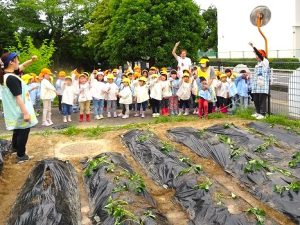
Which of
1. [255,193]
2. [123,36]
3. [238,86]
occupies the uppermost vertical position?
[123,36]

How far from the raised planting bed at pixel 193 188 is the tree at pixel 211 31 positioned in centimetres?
3733

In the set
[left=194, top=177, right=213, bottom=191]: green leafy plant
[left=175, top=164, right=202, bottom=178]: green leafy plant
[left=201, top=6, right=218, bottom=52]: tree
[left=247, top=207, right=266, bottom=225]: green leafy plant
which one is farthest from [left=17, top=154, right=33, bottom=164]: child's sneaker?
[left=201, top=6, right=218, bottom=52]: tree

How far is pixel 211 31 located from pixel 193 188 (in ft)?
135

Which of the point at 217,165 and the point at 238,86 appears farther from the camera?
the point at 238,86

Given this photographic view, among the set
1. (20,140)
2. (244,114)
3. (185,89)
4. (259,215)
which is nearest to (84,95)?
(185,89)

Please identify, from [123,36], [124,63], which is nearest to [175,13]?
[123,36]

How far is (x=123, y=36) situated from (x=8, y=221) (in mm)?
13102

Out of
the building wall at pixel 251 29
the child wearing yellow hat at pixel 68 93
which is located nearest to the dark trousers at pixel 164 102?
the child wearing yellow hat at pixel 68 93

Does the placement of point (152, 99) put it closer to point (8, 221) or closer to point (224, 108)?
point (224, 108)

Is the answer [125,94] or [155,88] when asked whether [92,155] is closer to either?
[125,94]

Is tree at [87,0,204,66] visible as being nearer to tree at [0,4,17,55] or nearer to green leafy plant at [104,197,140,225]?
green leafy plant at [104,197,140,225]

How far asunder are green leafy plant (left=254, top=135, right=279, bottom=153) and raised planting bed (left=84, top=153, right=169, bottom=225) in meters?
2.11

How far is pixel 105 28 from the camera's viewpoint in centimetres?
2359

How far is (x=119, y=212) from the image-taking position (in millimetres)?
3574
